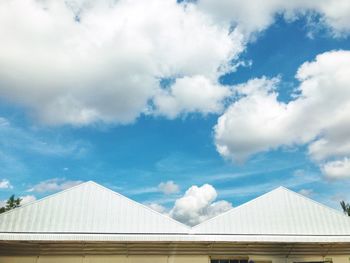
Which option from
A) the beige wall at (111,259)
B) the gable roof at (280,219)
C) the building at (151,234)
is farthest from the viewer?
the gable roof at (280,219)

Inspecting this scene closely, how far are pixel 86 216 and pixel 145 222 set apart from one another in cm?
309

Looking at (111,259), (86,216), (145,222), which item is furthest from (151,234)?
(86,216)

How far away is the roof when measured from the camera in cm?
1758

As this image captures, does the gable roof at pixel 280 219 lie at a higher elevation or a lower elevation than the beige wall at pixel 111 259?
higher

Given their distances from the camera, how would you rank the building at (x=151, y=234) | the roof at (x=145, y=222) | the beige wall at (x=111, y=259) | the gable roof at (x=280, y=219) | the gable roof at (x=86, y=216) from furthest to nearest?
the gable roof at (x=280, y=219) → the gable roof at (x=86, y=216) → the roof at (x=145, y=222) → the building at (x=151, y=234) → the beige wall at (x=111, y=259)

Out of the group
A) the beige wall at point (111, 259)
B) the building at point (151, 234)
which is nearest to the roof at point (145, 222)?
the building at point (151, 234)

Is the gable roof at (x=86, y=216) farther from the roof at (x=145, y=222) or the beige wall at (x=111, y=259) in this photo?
the beige wall at (x=111, y=259)

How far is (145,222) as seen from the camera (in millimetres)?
18594

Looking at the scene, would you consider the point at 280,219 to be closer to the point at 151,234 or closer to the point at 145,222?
the point at 151,234

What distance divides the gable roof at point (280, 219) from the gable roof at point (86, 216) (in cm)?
246

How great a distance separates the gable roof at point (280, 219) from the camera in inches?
758

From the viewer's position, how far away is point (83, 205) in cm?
1898

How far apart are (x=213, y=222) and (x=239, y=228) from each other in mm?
1486

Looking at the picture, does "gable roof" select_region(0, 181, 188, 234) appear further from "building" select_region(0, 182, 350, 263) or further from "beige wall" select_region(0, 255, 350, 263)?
"beige wall" select_region(0, 255, 350, 263)
